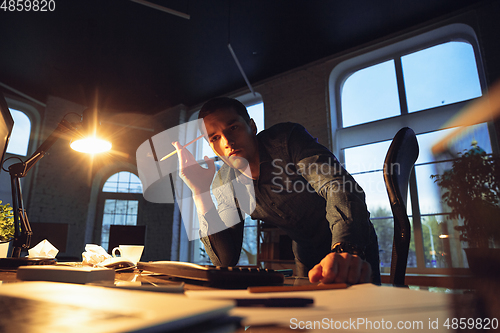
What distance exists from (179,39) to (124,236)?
2919 mm

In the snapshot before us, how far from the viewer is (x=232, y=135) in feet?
4.27

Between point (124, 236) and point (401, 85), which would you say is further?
point (401, 85)

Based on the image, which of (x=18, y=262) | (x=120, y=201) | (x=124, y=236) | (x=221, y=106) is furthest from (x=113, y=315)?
(x=120, y=201)

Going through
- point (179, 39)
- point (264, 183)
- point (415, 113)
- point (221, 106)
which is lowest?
point (264, 183)

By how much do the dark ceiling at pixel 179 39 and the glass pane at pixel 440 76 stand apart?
0.49m

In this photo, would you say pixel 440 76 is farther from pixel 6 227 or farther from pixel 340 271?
pixel 6 227

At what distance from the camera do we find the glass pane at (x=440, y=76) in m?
3.84

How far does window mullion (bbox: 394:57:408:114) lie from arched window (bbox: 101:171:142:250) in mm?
5443

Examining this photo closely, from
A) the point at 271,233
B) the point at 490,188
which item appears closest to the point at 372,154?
the point at 490,188

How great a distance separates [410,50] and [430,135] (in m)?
1.34

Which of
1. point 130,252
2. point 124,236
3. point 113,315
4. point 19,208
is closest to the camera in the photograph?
point 113,315

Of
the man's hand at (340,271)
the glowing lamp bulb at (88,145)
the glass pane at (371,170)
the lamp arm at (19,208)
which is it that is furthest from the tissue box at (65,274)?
the glass pane at (371,170)

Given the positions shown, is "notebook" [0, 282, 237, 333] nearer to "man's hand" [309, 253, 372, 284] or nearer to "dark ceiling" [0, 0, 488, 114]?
"man's hand" [309, 253, 372, 284]

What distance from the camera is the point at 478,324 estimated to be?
242 mm
